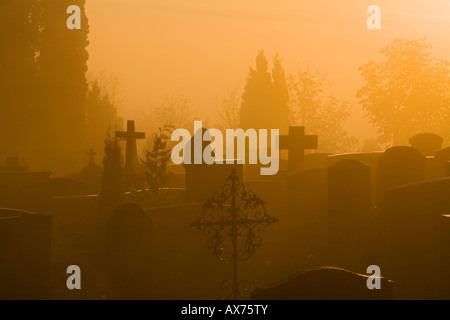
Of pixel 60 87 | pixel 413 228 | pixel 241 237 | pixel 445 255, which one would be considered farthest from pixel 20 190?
pixel 445 255

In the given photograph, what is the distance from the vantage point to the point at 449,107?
39562 mm

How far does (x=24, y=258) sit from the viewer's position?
9.62 m

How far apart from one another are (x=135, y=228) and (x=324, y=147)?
37.5 metres

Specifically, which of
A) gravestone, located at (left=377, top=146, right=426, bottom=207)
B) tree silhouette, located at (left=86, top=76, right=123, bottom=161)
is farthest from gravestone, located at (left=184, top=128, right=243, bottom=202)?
tree silhouette, located at (left=86, top=76, right=123, bottom=161)

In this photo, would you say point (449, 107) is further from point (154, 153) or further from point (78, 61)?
point (154, 153)

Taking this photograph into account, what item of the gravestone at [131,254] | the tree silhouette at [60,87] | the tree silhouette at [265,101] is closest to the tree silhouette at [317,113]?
the tree silhouette at [265,101]

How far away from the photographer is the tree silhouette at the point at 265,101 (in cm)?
4647

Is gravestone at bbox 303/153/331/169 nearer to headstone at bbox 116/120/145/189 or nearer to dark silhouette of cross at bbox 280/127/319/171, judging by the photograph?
dark silhouette of cross at bbox 280/127/319/171

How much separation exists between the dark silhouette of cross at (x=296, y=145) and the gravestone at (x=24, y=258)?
12.1 metres

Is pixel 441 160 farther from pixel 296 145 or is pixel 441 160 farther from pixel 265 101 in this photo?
pixel 265 101

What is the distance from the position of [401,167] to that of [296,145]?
23.1 ft

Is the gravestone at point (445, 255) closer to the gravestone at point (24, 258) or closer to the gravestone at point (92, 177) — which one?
the gravestone at point (24, 258)

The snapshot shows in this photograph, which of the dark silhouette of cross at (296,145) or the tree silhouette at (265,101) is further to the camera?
the tree silhouette at (265,101)

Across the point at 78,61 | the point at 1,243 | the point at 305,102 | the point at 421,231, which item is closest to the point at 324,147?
the point at 305,102
